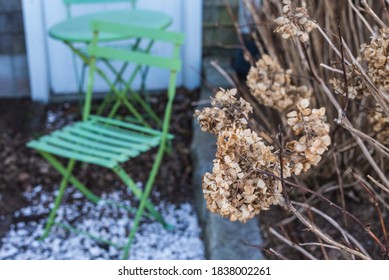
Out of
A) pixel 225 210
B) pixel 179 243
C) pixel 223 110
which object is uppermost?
pixel 223 110

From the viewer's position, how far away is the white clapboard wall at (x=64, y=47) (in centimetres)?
472

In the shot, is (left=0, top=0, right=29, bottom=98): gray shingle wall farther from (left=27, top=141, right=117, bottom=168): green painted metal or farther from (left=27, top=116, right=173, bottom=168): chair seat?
(left=27, top=141, right=117, bottom=168): green painted metal

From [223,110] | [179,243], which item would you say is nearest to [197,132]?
[179,243]

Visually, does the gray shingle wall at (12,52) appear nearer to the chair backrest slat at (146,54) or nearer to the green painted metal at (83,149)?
the chair backrest slat at (146,54)

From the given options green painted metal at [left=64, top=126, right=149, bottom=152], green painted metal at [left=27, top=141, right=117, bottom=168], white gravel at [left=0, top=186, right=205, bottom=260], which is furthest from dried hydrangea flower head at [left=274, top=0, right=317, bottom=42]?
white gravel at [left=0, top=186, right=205, bottom=260]

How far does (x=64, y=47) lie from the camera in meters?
4.85

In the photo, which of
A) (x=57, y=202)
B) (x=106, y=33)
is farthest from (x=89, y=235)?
(x=106, y=33)

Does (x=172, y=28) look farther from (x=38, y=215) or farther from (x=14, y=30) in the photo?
(x=38, y=215)

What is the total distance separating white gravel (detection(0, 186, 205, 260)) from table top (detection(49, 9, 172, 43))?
882mm

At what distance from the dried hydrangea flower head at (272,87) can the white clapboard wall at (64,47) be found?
2.28 m

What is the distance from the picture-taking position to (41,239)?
3391 millimetres

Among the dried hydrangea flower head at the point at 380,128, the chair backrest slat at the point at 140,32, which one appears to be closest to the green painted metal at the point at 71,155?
the chair backrest slat at the point at 140,32

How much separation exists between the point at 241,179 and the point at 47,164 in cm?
286
